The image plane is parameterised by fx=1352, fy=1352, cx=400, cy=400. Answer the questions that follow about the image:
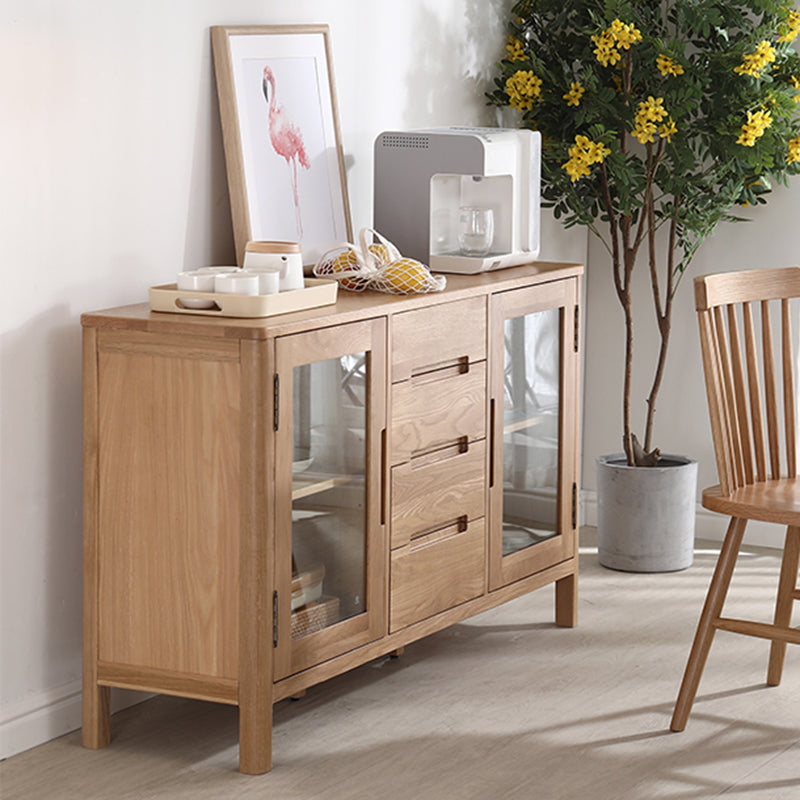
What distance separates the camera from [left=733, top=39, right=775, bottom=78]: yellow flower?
3459mm

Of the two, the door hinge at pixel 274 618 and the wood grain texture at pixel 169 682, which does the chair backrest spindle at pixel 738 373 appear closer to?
the door hinge at pixel 274 618

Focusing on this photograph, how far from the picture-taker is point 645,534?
391 cm

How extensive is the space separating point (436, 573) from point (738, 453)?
0.68 metres

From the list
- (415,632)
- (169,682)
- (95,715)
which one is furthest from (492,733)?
(95,715)

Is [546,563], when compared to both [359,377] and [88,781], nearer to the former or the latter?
[359,377]

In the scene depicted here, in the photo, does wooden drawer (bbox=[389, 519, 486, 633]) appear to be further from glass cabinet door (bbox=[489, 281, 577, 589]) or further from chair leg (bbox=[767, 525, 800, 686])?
chair leg (bbox=[767, 525, 800, 686])

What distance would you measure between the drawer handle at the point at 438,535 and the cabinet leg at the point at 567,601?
0.52 meters

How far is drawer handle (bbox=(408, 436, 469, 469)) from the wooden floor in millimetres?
511

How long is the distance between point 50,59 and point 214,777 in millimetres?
1353

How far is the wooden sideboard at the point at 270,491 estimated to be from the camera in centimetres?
241

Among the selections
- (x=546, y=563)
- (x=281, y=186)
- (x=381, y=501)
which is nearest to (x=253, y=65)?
(x=281, y=186)

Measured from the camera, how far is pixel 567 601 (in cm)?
338

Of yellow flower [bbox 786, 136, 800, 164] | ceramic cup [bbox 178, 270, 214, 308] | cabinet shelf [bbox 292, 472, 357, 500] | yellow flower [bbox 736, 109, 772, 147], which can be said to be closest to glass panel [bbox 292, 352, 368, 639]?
cabinet shelf [bbox 292, 472, 357, 500]

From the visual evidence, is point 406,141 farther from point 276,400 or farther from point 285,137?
point 276,400
